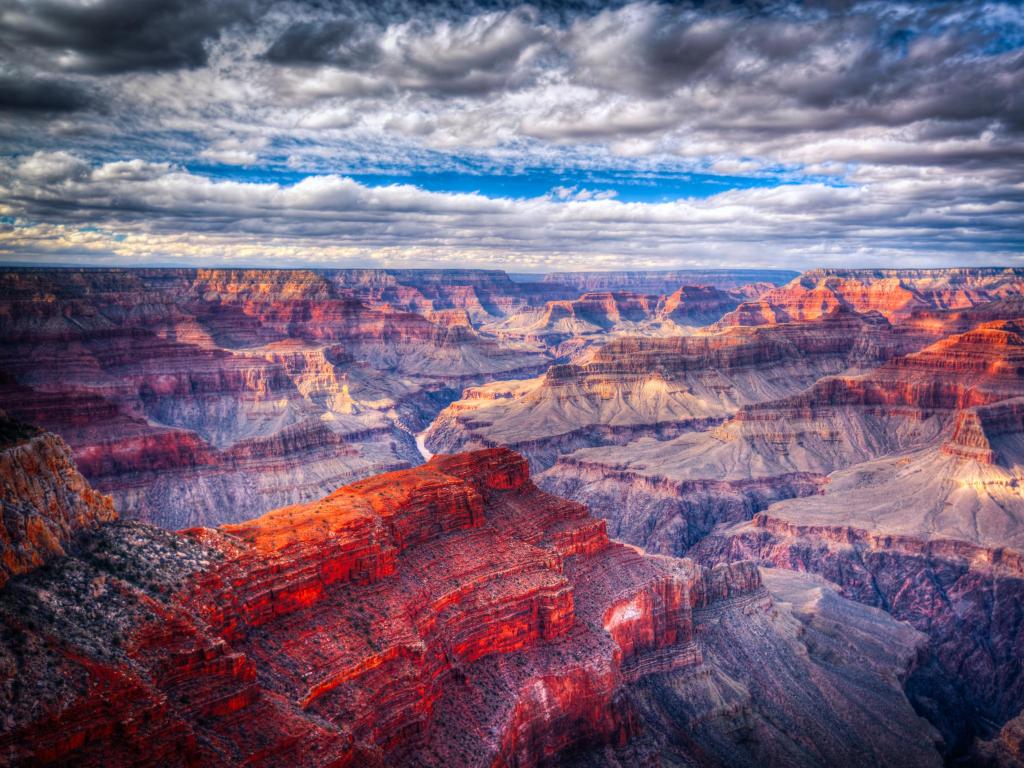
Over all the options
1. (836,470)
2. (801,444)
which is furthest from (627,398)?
(836,470)

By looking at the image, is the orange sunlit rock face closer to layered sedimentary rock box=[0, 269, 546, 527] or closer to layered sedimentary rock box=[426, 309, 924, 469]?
layered sedimentary rock box=[0, 269, 546, 527]

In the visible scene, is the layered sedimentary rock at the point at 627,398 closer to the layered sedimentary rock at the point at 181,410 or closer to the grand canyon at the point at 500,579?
the grand canyon at the point at 500,579

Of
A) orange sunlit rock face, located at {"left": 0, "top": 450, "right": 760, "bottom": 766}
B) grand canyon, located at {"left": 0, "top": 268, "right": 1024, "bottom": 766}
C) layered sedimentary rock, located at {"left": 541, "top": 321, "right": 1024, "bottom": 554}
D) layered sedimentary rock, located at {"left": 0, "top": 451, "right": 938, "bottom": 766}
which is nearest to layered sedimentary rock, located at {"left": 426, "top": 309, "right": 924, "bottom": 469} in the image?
grand canyon, located at {"left": 0, "top": 268, "right": 1024, "bottom": 766}

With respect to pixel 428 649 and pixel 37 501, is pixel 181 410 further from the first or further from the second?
pixel 37 501

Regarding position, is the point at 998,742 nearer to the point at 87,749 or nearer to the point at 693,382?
the point at 87,749

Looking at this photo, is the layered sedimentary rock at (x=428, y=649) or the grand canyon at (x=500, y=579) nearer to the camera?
the layered sedimentary rock at (x=428, y=649)

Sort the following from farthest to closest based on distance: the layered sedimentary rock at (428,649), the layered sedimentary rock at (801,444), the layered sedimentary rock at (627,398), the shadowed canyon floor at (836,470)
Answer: the layered sedimentary rock at (627,398) → the layered sedimentary rock at (801,444) → the shadowed canyon floor at (836,470) → the layered sedimentary rock at (428,649)

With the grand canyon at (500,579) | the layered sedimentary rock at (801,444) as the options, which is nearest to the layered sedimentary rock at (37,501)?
the grand canyon at (500,579)

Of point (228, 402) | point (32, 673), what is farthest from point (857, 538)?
point (228, 402)
